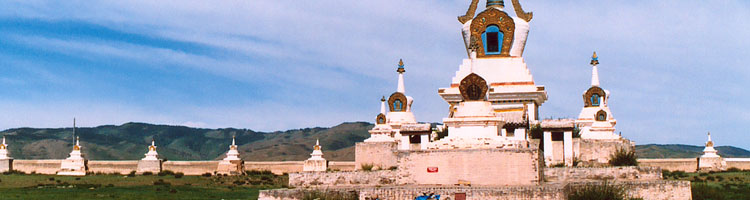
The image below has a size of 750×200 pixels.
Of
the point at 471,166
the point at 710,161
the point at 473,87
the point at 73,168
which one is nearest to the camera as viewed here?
the point at 471,166

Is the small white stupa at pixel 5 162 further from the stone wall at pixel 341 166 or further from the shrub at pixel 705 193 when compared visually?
the shrub at pixel 705 193

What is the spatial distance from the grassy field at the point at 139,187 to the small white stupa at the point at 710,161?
22.0m

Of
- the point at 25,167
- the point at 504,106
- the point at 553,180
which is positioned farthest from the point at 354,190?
the point at 25,167

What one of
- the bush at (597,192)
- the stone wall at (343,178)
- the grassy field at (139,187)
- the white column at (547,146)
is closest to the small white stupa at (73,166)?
the grassy field at (139,187)

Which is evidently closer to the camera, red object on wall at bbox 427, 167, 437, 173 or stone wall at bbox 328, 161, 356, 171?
red object on wall at bbox 427, 167, 437, 173

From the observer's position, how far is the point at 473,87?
952 inches

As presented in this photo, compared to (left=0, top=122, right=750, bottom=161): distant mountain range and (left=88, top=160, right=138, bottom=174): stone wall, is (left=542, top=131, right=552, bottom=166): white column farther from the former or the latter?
(left=0, top=122, right=750, bottom=161): distant mountain range

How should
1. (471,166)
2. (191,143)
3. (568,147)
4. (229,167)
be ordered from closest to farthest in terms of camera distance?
1. (471,166)
2. (568,147)
3. (229,167)
4. (191,143)

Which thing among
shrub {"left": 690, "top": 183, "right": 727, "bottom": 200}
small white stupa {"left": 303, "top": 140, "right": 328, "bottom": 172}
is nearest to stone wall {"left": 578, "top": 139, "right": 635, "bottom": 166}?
shrub {"left": 690, "top": 183, "right": 727, "bottom": 200}

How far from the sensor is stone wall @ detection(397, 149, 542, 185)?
22.5 meters

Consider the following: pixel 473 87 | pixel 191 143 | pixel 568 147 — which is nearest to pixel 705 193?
pixel 568 147

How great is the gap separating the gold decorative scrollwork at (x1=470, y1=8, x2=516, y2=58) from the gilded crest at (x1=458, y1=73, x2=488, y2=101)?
10588 millimetres

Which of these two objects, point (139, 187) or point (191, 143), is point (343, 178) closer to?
point (139, 187)

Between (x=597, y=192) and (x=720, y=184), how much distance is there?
16.6 meters
